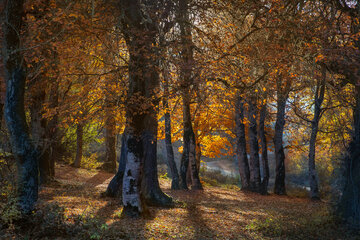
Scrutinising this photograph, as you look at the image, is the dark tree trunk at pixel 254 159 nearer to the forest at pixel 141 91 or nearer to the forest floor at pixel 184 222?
the forest at pixel 141 91

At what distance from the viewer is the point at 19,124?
276 inches

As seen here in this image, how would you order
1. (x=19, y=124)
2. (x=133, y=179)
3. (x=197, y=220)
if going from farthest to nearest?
1. (x=197, y=220)
2. (x=133, y=179)
3. (x=19, y=124)

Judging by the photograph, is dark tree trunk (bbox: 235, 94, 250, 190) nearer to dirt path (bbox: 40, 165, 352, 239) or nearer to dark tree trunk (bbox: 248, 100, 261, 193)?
dark tree trunk (bbox: 248, 100, 261, 193)

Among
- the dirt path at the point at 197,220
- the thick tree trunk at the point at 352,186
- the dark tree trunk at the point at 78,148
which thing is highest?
the dark tree trunk at the point at 78,148

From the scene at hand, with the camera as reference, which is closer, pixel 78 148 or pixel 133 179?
pixel 133 179

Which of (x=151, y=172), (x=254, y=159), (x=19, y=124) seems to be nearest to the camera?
(x=19, y=124)

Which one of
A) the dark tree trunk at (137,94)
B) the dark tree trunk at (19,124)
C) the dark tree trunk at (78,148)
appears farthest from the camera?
the dark tree trunk at (78,148)

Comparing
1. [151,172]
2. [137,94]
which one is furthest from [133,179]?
[151,172]

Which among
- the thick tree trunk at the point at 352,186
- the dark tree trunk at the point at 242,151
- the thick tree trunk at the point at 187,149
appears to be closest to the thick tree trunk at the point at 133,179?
the thick tree trunk at the point at 352,186

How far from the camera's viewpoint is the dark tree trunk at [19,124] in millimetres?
6926

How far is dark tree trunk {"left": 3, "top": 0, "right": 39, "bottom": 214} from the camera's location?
22.7 feet

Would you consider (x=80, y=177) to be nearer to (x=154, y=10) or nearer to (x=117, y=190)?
(x=117, y=190)

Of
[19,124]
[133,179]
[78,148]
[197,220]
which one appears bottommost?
[197,220]

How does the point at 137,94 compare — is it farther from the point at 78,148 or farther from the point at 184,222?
the point at 78,148
